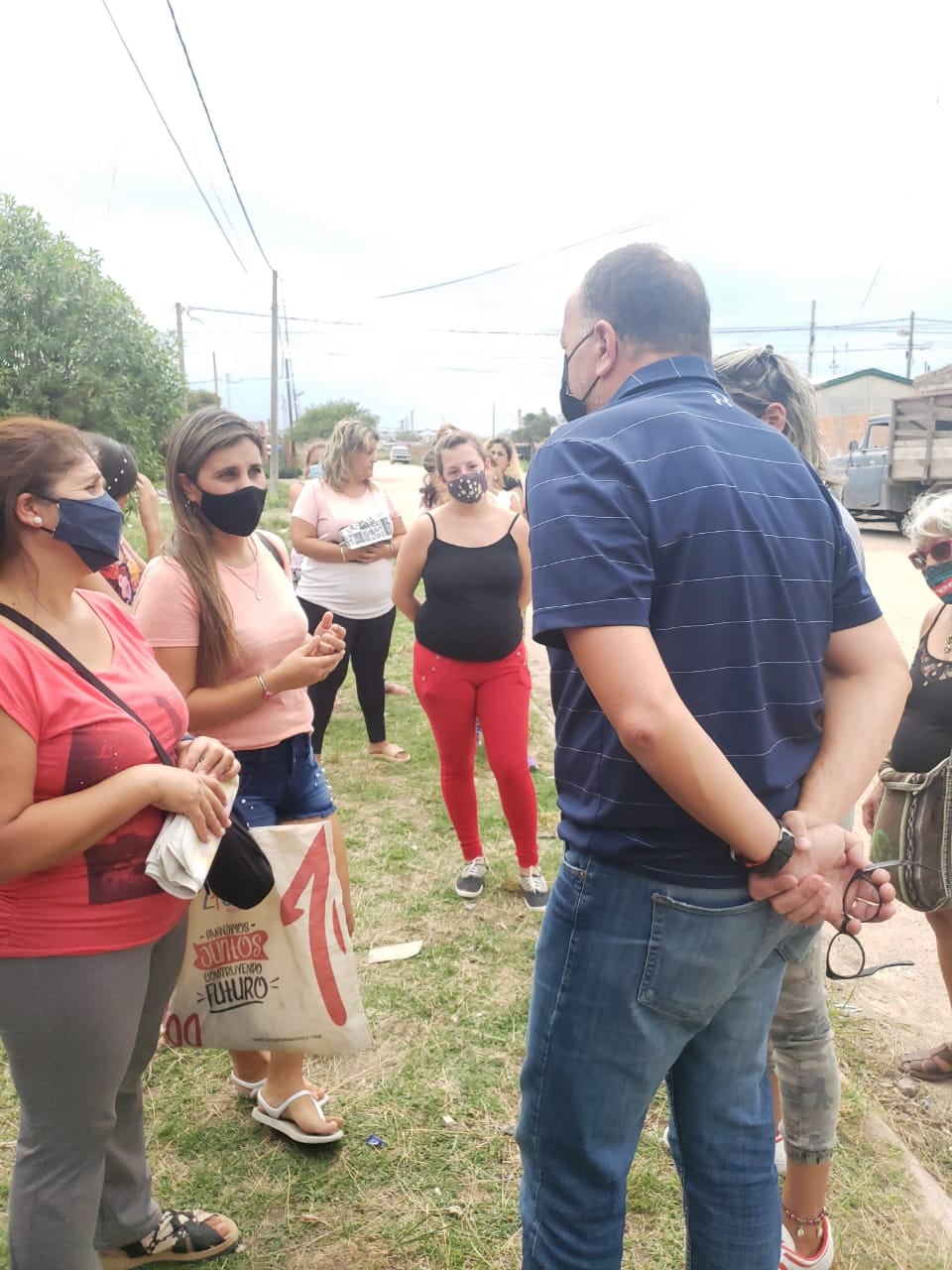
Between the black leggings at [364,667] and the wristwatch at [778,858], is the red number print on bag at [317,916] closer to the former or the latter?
the wristwatch at [778,858]

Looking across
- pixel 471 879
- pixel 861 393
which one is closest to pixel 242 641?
pixel 471 879

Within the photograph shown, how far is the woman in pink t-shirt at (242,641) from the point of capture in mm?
2342

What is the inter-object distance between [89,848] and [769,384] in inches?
76.5

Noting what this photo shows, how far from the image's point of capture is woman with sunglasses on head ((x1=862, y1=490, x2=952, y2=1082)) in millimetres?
2600

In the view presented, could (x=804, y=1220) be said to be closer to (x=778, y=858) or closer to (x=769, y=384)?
(x=778, y=858)

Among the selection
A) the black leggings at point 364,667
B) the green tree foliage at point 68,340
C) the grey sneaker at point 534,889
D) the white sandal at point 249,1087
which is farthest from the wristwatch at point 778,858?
the green tree foliage at point 68,340

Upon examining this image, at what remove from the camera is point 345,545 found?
5.11m

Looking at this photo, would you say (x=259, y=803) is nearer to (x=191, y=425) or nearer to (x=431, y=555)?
(x=191, y=425)

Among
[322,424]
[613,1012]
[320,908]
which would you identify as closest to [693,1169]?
[613,1012]

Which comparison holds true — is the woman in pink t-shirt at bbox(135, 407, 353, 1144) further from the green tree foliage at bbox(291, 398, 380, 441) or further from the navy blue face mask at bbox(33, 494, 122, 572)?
the green tree foliage at bbox(291, 398, 380, 441)

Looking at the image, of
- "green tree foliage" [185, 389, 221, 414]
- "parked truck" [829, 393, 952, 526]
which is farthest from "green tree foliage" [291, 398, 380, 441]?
"parked truck" [829, 393, 952, 526]

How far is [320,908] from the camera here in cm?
223

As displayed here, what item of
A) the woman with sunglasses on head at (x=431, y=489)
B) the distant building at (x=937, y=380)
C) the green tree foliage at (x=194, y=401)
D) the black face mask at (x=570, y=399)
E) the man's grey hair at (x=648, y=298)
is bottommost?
the woman with sunglasses on head at (x=431, y=489)

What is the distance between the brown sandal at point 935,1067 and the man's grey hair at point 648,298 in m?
2.49
